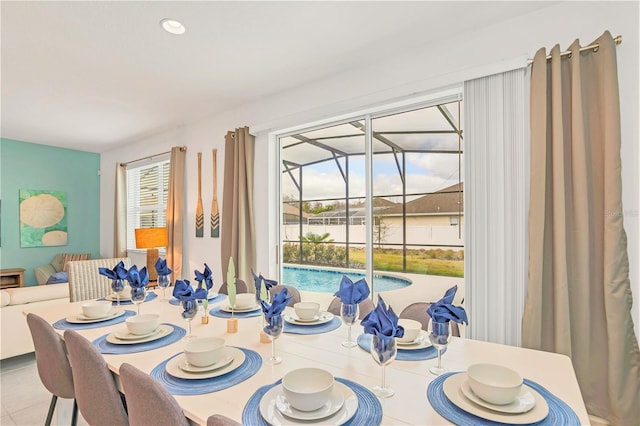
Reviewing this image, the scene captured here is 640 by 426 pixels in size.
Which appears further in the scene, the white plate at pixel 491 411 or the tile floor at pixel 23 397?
the tile floor at pixel 23 397

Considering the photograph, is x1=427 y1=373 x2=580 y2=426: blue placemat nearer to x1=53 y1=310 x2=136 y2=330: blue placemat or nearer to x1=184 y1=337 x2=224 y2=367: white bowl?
x1=184 y1=337 x2=224 y2=367: white bowl

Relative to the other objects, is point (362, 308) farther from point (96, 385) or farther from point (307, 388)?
point (96, 385)

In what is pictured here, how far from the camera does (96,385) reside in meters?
1.29

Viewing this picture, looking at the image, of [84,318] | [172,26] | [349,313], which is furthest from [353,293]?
[172,26]

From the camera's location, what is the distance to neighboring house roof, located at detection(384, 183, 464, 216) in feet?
8.20

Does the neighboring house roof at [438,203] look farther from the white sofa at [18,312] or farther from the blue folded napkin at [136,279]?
the white sofa at [18,312]

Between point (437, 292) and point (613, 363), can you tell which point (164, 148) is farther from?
point (613, 363)

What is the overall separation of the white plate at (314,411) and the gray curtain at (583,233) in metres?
1.46

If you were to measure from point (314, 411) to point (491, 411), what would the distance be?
19.7 inches

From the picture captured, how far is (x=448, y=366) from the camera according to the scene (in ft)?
4.10

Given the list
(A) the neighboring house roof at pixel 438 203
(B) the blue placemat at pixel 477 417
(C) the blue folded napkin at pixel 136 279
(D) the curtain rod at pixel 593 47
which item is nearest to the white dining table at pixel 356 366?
(B) the blue placemat at pixel 477 417

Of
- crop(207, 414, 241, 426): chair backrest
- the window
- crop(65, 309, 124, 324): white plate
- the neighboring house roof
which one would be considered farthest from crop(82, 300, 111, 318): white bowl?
the window

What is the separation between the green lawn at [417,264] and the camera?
2.52 m

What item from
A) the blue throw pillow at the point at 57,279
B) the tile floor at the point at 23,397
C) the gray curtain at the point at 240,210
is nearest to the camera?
the tile floor at the point at 23,397
